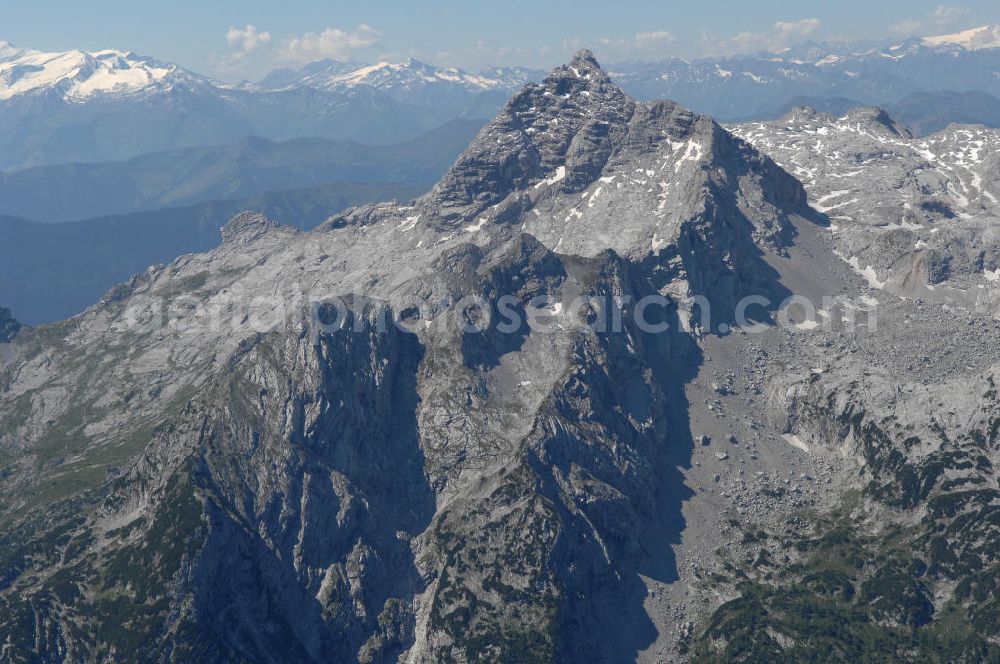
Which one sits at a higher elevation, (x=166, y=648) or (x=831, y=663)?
(x=166, y=648)

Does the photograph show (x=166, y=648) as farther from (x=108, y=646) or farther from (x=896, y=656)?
(x=896, y=656)

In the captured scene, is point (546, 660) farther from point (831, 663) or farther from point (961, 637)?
point (961, 637)

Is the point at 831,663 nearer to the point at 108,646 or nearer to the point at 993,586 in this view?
the point at 993,586

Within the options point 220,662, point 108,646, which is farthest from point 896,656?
point 108,646

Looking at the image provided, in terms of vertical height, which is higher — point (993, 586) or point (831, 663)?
point (993, 586)

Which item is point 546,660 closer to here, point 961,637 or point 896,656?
point 896,656

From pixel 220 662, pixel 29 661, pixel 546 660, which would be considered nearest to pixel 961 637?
pixel 546 660

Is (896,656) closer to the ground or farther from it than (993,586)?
closer to the ground
